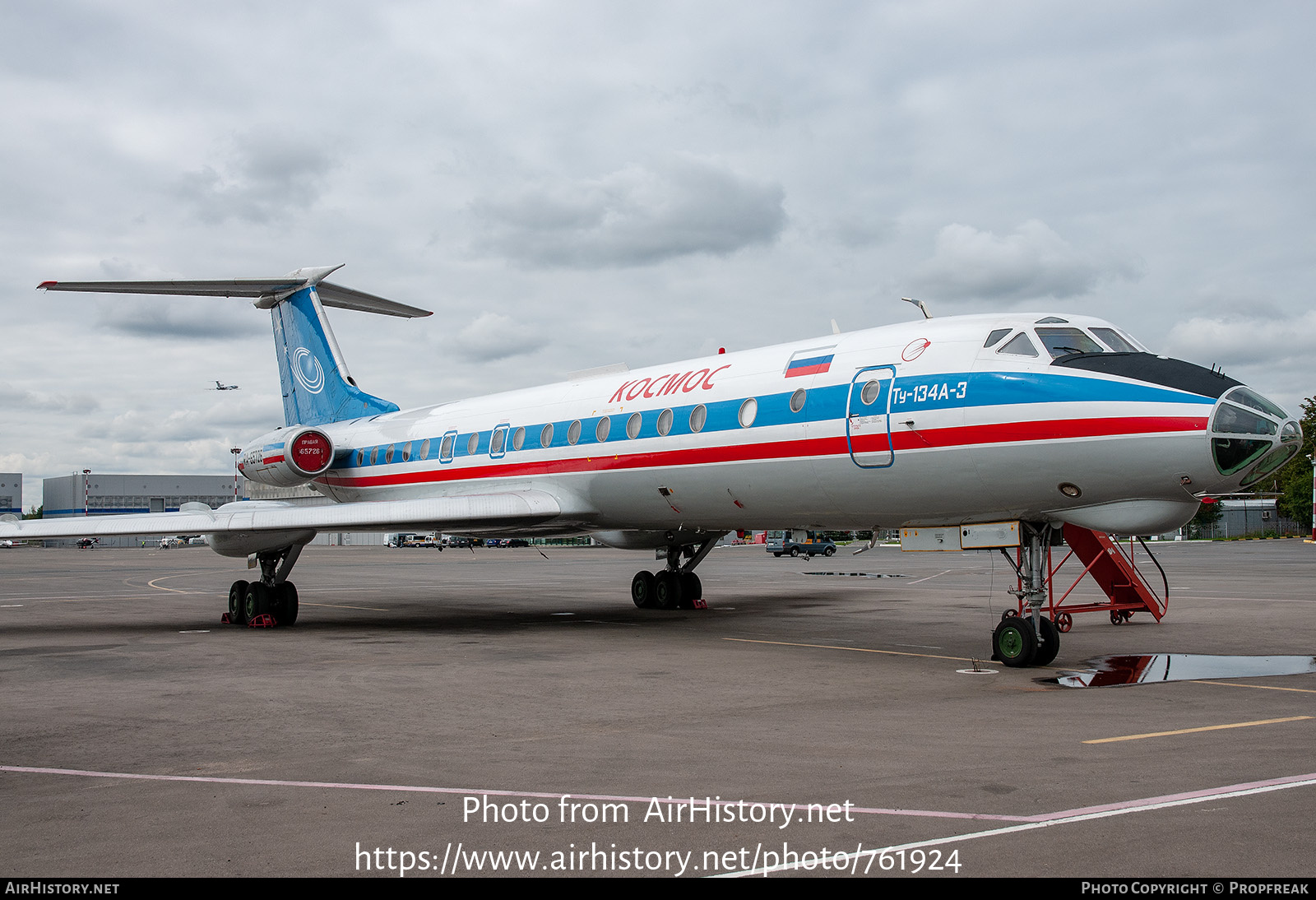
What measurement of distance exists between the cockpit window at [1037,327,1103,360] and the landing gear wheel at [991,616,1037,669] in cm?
286

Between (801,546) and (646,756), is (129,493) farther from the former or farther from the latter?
(646,756)

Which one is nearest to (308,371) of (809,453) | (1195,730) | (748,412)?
(748,412)

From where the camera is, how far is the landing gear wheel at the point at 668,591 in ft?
62.7

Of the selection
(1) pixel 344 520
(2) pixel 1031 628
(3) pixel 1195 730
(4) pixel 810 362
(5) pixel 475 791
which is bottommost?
(3) pixel 1195 730

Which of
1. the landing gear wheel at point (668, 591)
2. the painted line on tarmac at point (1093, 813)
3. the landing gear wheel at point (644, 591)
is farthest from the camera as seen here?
the landing gear wheel at point (644, 591)

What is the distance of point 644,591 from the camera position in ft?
64.1

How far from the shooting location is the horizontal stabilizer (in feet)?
60.7

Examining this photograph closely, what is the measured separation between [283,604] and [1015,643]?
11.6m

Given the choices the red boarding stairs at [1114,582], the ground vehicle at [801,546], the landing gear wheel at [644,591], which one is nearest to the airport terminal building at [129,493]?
the ground vehicle at [801,546]

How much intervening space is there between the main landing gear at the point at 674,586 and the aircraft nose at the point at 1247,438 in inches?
418

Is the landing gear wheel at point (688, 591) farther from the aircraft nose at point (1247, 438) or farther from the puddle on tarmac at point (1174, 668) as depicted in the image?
the aircraft nose at point (1247, 438)

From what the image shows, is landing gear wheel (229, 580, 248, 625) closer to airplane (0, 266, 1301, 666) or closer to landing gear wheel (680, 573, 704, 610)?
airplane (0, 266, 1301, 666)

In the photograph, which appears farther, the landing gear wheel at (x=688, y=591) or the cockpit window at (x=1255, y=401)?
the landing gear wheel at (x=688, y=591)

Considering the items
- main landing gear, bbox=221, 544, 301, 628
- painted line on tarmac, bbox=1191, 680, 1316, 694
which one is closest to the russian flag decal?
painted line on tarmac, bbox=1191, 680, 1316, 694
